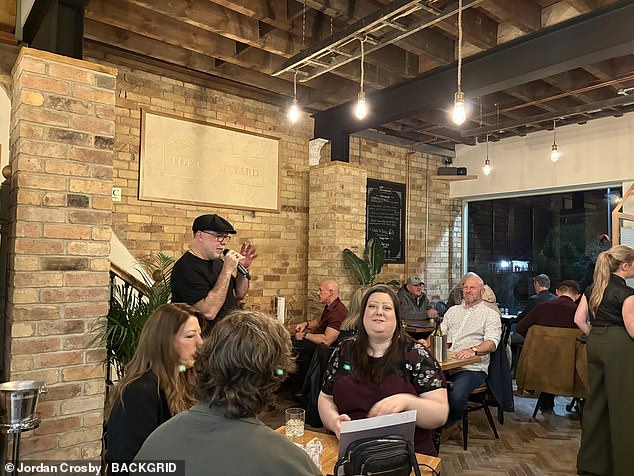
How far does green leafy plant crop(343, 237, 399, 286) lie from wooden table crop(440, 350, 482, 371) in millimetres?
2043

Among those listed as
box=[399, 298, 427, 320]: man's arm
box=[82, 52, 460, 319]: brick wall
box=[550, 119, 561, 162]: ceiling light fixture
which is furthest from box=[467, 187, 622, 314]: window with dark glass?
box=[399, 298, 427, 320]: man's arm

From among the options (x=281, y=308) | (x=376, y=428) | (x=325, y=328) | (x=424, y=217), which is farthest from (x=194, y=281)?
(x=424, y=217)

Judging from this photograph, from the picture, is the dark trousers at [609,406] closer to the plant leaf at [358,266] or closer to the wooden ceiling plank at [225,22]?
the plant leaf at [358,266]

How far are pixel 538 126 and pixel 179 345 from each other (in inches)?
260

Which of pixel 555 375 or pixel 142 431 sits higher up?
pixel 142 431

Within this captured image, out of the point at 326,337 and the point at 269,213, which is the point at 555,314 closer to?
the point at 326,337

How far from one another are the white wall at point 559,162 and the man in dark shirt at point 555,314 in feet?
7.21

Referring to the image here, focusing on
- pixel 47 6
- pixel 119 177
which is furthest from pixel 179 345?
pixel 119 177

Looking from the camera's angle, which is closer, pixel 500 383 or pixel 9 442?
pixel 9 442

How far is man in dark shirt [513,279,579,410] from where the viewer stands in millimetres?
4977

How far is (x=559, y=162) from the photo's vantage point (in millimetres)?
7117

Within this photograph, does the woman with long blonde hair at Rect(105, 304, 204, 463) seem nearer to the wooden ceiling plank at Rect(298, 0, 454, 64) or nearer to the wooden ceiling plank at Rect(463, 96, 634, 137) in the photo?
the wooden ceiling plank at Rect(298, 0, 454, 64)

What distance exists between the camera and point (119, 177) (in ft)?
16.5

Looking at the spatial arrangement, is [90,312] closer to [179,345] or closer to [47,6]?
[179,345]
